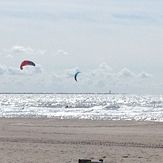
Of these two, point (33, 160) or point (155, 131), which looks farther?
point (155, 131)

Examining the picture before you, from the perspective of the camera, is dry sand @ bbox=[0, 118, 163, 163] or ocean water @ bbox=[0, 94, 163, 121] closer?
dry sand @ bbox=[0, 118, 163, 163]

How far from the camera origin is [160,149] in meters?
17.9

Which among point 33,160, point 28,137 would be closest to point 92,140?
point 28,137

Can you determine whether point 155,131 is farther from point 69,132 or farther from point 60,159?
point 60,159

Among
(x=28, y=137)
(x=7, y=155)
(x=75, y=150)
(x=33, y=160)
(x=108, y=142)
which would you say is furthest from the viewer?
(x=28, y=137)

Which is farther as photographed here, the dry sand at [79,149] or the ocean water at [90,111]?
the ocean water at [90,111]

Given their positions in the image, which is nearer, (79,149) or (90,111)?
(79,149)

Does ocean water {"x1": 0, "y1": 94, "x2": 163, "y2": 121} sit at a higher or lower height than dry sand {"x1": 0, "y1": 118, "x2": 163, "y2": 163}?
higher

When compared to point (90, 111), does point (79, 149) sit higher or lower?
lower

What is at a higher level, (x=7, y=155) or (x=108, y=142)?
(x=108, y=142)

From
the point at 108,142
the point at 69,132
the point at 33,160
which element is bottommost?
the point at 33,160

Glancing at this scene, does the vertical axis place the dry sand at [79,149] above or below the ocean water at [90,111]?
below

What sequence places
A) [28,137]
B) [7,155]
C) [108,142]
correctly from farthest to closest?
1. [28,137]
2. [108,142]
3. [7,155]

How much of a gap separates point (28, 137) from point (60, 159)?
25.1ft
